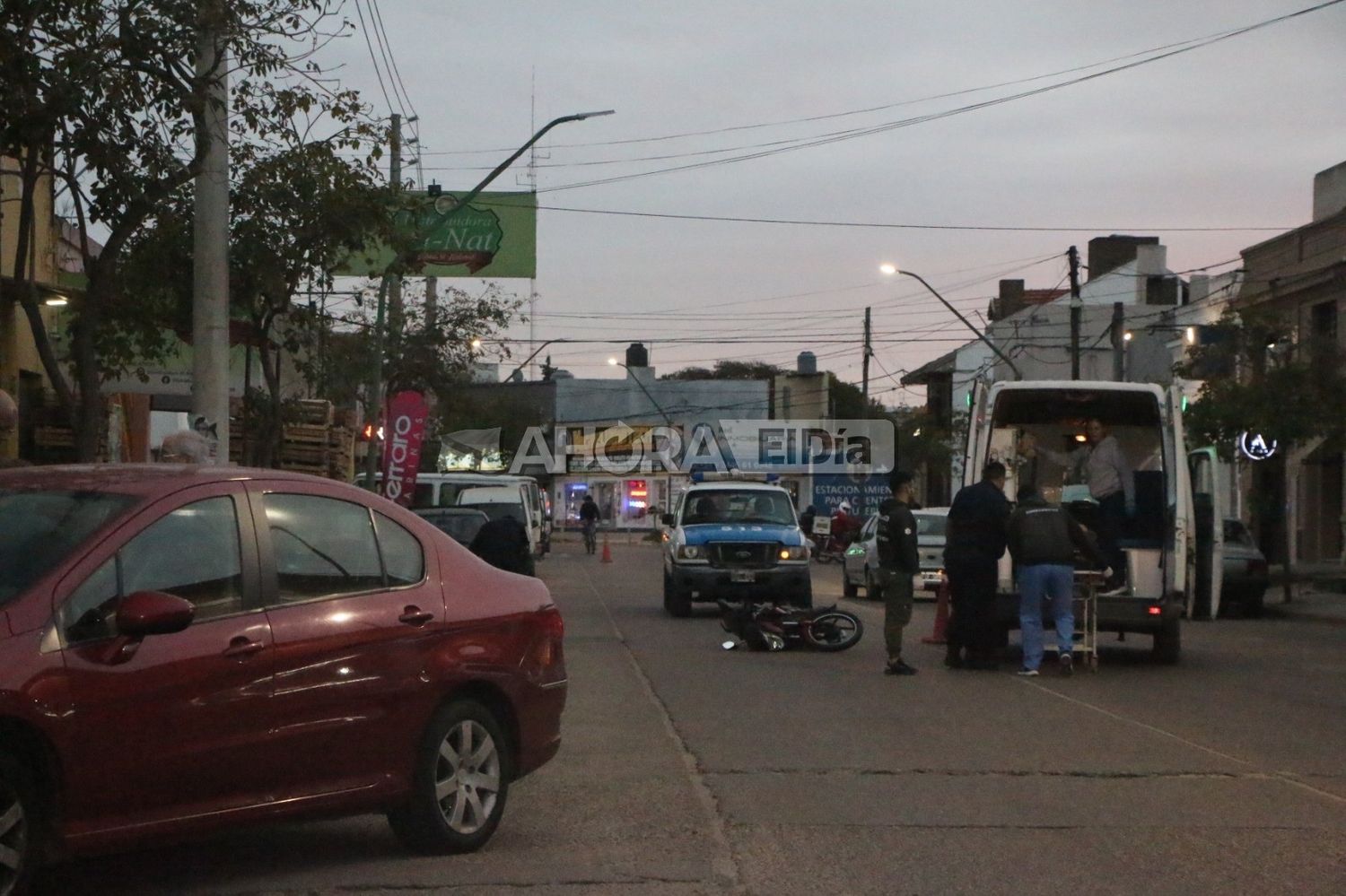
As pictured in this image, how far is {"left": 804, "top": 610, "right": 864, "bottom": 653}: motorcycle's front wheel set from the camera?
1752 cm

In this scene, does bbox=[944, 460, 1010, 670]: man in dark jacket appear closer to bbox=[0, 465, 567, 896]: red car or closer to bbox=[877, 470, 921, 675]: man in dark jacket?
bbox=[877, 470, 921, 675]: man in dark jacket

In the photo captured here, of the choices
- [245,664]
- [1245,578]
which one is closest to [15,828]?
[245,664]

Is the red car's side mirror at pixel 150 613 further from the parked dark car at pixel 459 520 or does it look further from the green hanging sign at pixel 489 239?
the green hanging sign at pixel 489 239

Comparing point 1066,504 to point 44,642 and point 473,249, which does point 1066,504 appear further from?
point 473,249

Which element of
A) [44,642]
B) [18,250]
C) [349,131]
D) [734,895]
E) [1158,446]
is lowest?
[734,895]

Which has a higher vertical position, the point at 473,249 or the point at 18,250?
the point at 473,249

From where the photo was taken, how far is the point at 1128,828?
804 cm

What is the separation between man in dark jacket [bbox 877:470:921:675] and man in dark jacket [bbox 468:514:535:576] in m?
3.34

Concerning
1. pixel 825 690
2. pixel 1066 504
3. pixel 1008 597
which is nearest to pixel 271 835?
pixel 825 690

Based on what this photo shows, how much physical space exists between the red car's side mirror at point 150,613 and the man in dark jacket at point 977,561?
10699 mm

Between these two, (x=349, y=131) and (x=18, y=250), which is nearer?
(x=18, y=250)

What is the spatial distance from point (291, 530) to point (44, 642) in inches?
53.8

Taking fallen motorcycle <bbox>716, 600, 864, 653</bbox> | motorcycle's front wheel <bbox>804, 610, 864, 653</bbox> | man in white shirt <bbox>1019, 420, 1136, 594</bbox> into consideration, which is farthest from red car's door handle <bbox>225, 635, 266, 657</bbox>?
man in white shirt <bbox>1019, 420, 1136, 594</bbox>

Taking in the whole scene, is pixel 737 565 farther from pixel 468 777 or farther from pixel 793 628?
pixel 468 777
